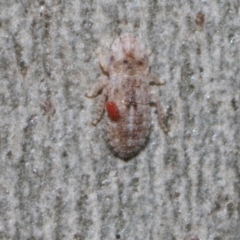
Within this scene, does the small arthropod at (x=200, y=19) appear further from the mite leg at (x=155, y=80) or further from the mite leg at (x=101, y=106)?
the mite leg at (x=101, y=106)

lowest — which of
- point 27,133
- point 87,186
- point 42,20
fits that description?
point 87,186

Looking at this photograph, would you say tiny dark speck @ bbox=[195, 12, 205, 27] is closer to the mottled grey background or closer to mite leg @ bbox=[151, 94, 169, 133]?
the mottled grey background

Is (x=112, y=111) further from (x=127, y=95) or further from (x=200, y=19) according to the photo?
(x=200, y=19)

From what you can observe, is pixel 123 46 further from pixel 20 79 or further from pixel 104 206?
pixel 104 206

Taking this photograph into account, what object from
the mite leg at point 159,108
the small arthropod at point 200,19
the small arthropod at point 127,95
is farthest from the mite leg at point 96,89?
the small arthropod at point 200,19

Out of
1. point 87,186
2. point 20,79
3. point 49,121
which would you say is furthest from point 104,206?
point 20,79

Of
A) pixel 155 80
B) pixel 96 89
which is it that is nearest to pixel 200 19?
pixel 155 80
